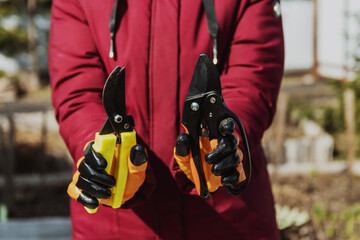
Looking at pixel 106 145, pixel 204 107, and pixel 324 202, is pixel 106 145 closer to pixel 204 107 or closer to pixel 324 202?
pixel 204 107

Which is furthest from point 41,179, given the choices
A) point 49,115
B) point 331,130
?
point 331,130

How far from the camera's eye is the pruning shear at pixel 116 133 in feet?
3.86

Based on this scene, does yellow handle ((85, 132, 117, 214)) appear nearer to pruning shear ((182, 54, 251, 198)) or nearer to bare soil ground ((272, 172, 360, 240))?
pruning shear ((182, 54, 251, 198))

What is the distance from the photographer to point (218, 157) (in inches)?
45.2

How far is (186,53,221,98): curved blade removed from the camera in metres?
1.15

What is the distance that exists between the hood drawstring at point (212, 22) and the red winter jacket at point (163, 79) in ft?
0.07

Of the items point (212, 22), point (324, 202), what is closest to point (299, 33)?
point (324, 202)

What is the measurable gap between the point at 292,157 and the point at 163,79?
483cm

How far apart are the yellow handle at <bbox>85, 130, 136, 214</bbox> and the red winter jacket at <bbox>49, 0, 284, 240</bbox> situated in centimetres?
18

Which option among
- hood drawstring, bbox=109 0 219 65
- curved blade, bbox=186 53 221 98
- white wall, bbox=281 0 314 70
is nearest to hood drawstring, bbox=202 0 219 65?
hood drawstring, bbox=109 0 219 65

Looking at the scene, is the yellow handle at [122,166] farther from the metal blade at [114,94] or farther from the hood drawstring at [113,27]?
the hood drawstring at [113,27]

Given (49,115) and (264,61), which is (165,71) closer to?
(264,61)

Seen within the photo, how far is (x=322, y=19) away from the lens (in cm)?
1072

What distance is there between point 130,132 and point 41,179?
4.46 meters
